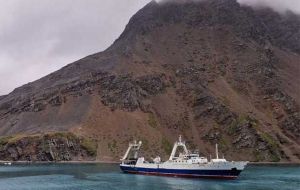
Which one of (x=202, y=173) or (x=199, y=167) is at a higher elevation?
(x=199, y=167)

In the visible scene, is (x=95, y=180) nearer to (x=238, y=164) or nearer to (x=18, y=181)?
(x=18, y=181)

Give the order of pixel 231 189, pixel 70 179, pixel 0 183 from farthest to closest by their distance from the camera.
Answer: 1. pixel 70 179
2. pixel 0 183
3. pixel 231 189

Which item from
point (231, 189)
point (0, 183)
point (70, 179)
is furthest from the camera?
point (70, 179)

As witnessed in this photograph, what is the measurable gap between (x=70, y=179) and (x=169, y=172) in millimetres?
32389

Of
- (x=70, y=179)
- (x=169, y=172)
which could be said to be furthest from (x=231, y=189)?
(x=70, y=179)

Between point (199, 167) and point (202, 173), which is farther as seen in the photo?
point (199, 167)

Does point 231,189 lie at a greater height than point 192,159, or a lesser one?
lesser

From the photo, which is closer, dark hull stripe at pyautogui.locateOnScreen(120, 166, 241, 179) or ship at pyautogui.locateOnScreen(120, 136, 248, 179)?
ship at pyautogui.locateOnScreen(120, 136, 248, 179)

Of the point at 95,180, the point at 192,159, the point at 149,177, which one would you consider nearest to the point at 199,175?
the point at 192,159

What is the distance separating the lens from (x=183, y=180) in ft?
559

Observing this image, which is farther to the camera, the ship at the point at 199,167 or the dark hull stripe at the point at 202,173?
the dark hull stripe at the point at 202,173

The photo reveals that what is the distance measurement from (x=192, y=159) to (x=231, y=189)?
34.7 meters

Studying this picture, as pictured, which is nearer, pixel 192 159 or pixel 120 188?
pixel 120 188

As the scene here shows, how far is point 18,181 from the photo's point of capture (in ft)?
576
